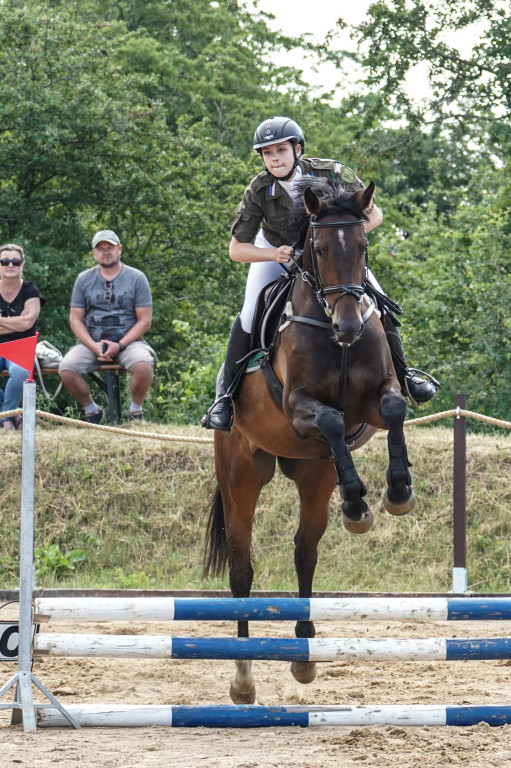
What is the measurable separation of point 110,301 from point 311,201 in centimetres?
530

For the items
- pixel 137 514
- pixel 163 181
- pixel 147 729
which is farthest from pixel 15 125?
pixel 147 729

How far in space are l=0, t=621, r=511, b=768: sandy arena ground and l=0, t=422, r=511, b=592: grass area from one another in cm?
141

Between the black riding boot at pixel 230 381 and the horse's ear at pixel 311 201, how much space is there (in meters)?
1.08

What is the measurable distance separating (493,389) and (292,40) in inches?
899

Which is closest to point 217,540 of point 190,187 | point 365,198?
point 365,198

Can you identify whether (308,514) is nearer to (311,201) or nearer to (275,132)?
(311,201)

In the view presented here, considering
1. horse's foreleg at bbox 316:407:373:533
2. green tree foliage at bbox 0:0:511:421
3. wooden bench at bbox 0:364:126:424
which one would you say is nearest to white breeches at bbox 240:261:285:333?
horse's foreleg at bbox 316:407:373:533

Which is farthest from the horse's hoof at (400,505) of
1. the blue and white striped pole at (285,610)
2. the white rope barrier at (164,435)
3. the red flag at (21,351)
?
the white rope barrier at (164,435)

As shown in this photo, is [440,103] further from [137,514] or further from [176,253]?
[137,514]

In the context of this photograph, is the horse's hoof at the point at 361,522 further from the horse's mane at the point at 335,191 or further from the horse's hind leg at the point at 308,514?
the horse's mane at the point at 335,191

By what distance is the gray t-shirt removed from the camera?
10.1 meters

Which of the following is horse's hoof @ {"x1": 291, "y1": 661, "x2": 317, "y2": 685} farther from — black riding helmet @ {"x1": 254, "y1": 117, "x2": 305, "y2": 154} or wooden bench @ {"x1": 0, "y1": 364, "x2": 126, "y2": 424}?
wooden bench @ {"x1": 0, "y1": 364, "x2": 126, "y2": 424}

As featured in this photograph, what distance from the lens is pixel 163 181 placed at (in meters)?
17.1

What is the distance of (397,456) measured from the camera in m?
4.93
